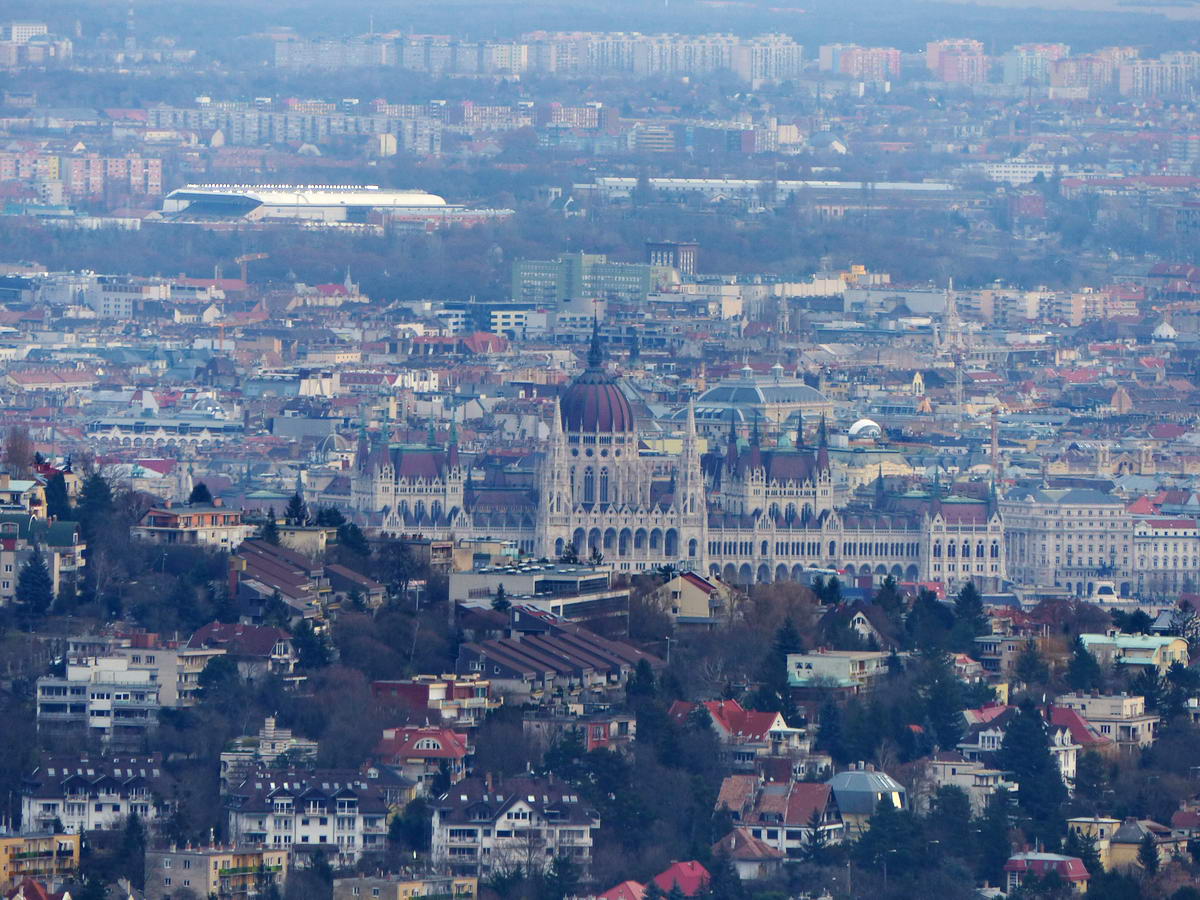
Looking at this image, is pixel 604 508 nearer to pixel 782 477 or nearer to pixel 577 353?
pixel 782 477

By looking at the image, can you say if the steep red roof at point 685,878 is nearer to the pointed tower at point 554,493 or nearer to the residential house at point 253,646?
the residential house at point 253,646

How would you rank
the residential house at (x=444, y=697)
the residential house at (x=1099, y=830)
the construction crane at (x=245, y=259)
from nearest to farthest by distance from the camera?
the residential house at (x=1099, y=830), the residential house at (x=444, y=697), the construction crane at (x=245, y=259)

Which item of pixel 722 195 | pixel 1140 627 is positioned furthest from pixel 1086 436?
pixel 722 195

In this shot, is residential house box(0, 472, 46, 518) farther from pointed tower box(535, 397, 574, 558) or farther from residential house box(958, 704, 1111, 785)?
pointed tower box(535, 397, 574, 558)

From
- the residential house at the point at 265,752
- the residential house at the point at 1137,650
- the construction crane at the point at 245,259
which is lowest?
the construction crane at the point at 245,259

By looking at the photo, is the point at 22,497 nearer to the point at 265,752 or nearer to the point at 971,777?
the point at 265,752

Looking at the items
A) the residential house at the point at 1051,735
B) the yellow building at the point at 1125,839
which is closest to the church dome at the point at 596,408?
the residential house at the point at 1051,735
